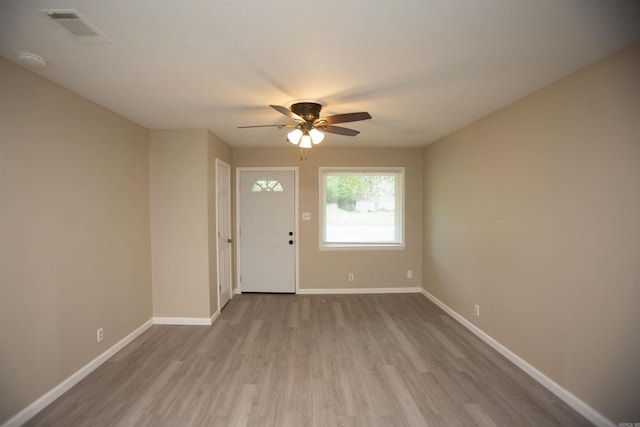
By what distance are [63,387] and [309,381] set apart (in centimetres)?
199

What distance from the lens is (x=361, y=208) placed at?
5.00 meters

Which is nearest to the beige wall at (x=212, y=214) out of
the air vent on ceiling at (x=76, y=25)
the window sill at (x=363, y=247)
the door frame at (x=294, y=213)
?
the door frame at (x=294, y=213)

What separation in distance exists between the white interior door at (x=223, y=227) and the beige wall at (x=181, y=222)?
391 millimetres

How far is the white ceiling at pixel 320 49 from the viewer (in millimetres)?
1422

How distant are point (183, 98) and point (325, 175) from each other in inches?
108

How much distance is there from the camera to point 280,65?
6.41 ft

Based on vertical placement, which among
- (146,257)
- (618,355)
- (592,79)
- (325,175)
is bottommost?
(618,355)

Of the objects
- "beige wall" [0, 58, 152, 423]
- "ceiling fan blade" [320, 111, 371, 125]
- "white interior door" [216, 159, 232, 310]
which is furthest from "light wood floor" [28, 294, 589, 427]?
"ceiling fan blade" [320, 111, 371, 125]

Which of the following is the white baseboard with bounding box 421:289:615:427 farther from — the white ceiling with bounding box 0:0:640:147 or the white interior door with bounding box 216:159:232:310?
the white interior door with bounding box 216:159:232:310

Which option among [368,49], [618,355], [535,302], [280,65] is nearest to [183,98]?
[280,65]

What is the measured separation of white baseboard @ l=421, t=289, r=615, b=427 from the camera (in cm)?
195

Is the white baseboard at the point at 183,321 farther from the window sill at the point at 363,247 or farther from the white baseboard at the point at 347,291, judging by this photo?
the window sill at the point at 363,247

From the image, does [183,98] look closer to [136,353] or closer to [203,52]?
[203,52]

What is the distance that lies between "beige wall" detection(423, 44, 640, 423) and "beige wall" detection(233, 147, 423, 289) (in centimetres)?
146
